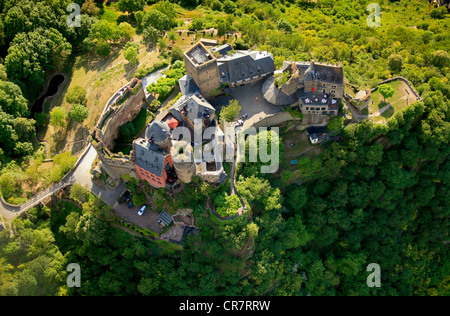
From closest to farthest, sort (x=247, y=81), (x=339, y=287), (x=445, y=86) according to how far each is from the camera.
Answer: (x=247, y=81) → (x=445, y=86) → (x=339, y=287)

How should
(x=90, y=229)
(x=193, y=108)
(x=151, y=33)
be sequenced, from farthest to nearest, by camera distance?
(x=151, y=33) → (x=90, y=229) → (x=193, y=108)

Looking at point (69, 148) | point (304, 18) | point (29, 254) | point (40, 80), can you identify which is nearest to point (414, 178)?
point (304, 18)

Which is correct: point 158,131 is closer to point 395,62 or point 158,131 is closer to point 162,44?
point 162,44

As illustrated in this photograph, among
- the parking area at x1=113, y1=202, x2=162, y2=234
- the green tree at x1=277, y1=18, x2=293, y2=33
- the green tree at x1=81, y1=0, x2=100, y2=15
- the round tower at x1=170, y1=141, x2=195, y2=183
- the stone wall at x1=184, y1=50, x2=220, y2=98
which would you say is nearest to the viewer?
the round tower at x1=170, y1=141, x2=195, y2=183

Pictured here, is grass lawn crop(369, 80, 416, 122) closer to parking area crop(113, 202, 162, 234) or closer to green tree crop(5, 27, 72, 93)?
parking area crop(113, 202, 162, 234)

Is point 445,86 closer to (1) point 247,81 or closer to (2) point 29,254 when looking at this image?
(1) point 247,81

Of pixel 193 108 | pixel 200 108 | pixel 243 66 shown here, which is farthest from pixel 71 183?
pixel 243 66

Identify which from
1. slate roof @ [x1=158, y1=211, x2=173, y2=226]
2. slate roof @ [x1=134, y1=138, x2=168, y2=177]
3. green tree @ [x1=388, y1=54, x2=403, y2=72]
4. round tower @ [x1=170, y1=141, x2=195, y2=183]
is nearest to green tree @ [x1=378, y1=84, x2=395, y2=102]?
green tree @ [x1=388, y1=54, x2=403, y2=72]
